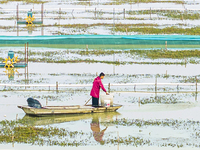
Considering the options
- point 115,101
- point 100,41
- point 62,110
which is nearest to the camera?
point 62,110

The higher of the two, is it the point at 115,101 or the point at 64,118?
the point at 115,101

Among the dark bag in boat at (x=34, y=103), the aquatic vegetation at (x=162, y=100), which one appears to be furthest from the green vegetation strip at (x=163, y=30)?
the dark bag in boat at (x=34, y=103)

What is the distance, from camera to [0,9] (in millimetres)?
62375

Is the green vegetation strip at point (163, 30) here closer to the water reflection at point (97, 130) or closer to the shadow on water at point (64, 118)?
the shadow on water at point (64, 118)

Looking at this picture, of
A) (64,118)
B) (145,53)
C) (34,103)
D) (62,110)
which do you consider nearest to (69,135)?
(64,118)

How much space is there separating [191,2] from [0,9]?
21513 mm

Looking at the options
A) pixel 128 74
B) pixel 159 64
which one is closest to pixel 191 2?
pixel 159 64

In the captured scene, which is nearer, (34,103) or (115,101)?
(34,103)

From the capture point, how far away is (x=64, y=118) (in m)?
18.8

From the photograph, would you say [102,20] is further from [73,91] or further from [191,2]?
[73,91]

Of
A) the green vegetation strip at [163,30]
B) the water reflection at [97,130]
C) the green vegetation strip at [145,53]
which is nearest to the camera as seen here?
the water reflection at [97,130]

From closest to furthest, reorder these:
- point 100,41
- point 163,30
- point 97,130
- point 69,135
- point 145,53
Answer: point 69,135, point 97,130, point 145,53, point 100,41, point 163,30

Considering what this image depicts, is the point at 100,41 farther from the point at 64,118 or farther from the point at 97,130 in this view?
the point at 97,130

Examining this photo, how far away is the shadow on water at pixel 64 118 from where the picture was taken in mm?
18000
